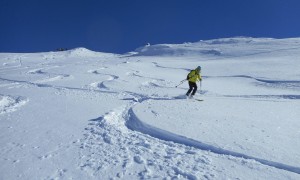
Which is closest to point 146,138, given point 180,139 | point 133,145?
point 133,145

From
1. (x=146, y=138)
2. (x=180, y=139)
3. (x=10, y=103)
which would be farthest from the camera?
(x=10, y=103)

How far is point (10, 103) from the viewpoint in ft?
46.2

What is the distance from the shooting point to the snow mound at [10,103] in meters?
12.4

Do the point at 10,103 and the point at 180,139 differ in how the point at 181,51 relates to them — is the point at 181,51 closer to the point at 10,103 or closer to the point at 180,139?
the point at 10,103

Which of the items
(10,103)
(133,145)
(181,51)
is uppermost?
(181,51)

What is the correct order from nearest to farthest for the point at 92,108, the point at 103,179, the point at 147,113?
the point at 103,179, the point at 147,113, the point at 92,108

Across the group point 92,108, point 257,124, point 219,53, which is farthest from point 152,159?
point 219,53

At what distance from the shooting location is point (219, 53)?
45062mm

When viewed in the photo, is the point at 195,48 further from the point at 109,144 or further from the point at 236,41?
the point at 109,144

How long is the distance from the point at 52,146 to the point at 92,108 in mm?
4863

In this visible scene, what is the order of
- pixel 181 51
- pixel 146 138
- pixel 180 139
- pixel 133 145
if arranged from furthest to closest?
Answer: pixel 181 51
pixel 146 138
pixel 180 139
pixel 133 145

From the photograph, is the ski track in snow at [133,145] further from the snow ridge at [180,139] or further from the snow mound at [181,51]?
the snow mound at [181,51]

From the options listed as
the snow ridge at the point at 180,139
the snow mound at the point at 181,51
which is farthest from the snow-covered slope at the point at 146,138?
the snow mound at the point at 181,51

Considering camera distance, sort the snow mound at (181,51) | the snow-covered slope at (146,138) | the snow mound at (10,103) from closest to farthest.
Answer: the snow-covered slope at (146,138), the snow mound at (10,103), the snow mound at (181,51)
